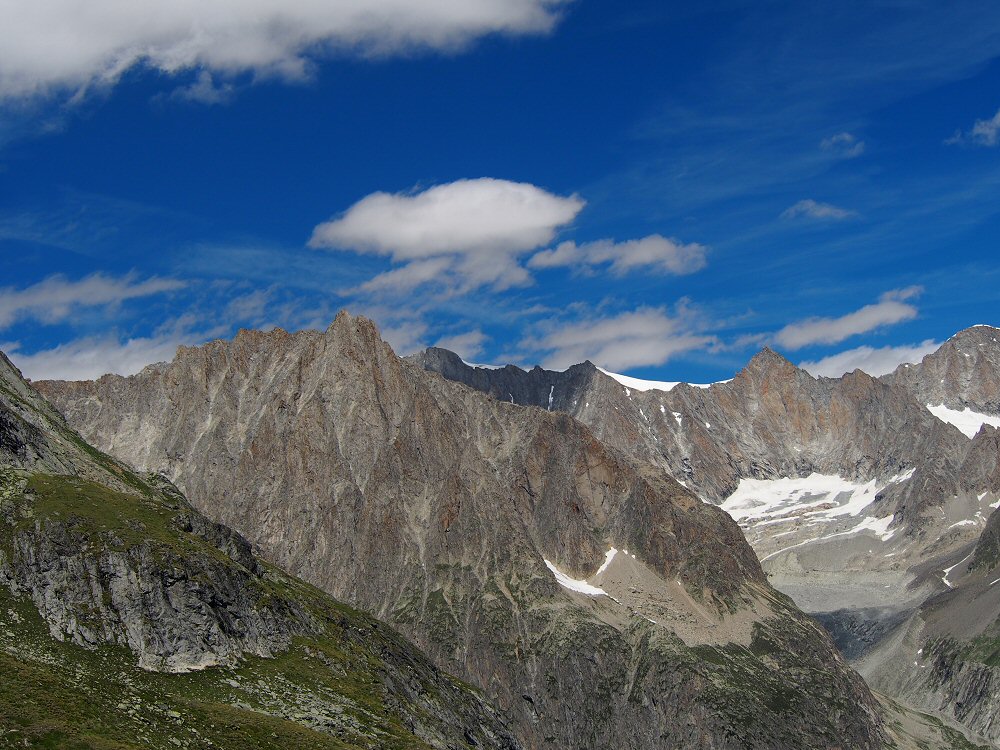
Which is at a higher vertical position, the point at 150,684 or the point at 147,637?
the point at 147,637

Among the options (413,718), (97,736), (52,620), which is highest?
(52,620)

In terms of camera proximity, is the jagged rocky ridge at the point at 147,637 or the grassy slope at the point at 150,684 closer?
the grassy slope at the point at 150,684

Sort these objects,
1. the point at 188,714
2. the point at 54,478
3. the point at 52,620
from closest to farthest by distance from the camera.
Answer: the point at 188,714
the point at 52,620
the point at 54,478

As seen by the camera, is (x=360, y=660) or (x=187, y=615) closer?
(x=187, y=615)

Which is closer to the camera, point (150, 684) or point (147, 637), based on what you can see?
point (150, 684)

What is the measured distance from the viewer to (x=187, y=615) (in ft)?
438

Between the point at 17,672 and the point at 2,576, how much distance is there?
104 feet

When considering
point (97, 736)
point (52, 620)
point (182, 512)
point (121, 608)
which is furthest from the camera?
point (182, 512)

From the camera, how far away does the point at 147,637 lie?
126 metres

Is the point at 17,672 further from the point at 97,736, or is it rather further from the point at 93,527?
the point at 93,527

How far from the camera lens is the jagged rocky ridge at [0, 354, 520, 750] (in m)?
99.5

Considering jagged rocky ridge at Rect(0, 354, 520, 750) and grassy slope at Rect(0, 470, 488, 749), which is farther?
jagged rocky ridge at Rect(0, 354, 520, 750)

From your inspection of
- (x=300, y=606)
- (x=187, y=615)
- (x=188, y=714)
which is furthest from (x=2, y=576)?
(x=300, y=606)

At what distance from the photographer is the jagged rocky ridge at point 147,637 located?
99.5 metres
